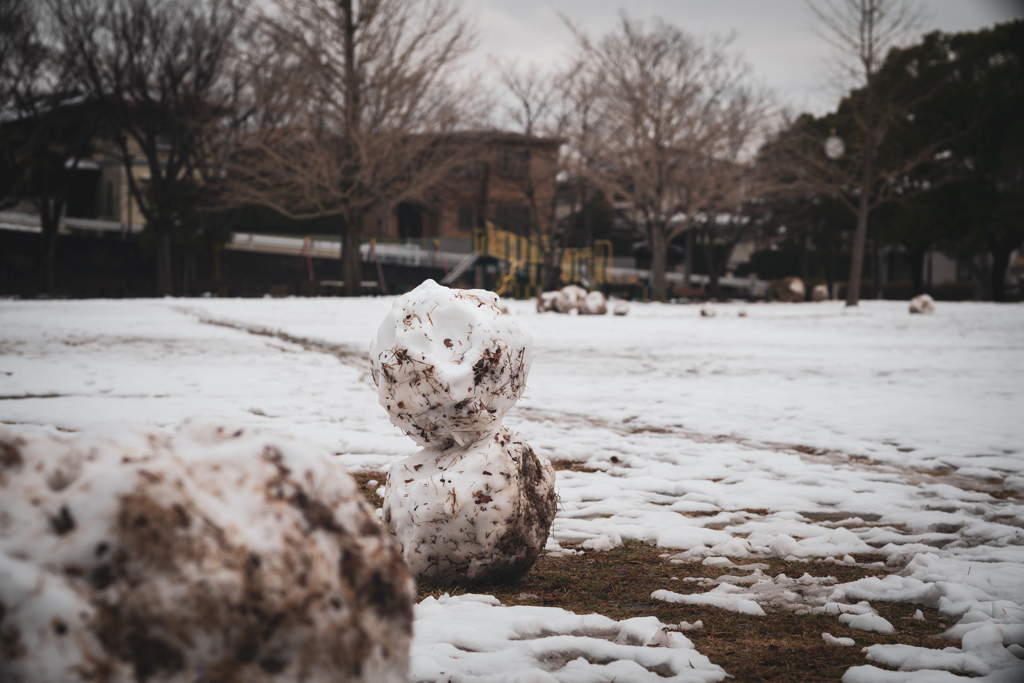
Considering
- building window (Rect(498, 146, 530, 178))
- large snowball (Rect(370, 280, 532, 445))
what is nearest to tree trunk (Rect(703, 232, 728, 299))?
building window (Rect(498, 146, 530, 178))

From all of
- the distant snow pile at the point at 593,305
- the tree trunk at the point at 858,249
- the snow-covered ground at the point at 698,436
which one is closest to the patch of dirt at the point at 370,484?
the snow-covered ground at the point at 698,436

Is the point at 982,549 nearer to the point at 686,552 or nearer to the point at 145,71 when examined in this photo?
the point at 686,552

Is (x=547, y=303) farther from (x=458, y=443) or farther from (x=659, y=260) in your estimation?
(x=458, y=443)

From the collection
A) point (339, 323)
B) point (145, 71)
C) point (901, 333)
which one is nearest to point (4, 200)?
point (145, 71)

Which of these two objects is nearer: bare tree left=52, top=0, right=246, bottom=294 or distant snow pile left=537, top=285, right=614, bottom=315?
distant snow pile left=537, top=285, right=614, bottom=315

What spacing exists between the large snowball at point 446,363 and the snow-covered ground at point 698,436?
1.61 ft

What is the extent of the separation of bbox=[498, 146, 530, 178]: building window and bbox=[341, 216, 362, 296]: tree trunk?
8.49m

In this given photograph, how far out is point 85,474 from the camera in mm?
1063

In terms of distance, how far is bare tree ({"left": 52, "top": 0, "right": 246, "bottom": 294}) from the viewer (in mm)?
22719

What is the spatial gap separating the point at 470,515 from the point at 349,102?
22.1m

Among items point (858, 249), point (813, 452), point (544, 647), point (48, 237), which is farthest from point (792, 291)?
point (544, 647)

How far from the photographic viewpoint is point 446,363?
274 cm

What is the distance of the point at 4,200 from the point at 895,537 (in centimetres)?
3186

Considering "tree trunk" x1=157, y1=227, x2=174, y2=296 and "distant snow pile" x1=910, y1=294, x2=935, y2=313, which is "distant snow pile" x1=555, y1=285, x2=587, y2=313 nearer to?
"distant snow pile" x1=910, y1=294, x2=935, y2=313
